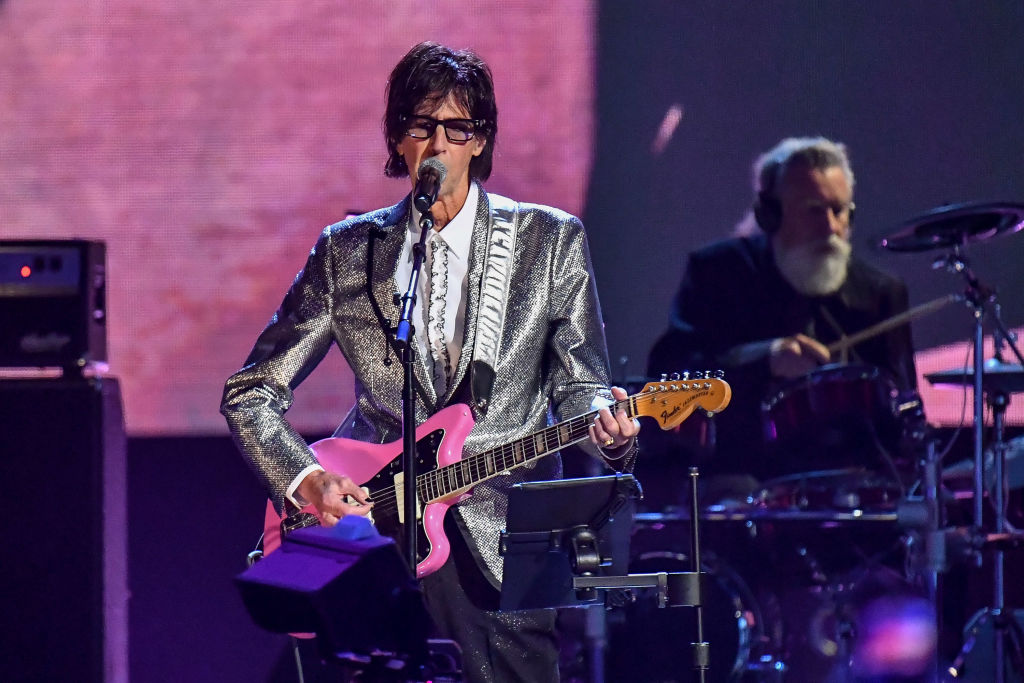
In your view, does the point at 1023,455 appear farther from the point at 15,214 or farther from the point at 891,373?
the point at 15,214

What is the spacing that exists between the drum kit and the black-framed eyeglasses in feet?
6.88

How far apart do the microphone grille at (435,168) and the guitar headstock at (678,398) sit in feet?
Answer: 2.27

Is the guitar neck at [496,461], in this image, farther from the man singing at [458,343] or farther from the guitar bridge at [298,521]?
the guitar bridge at [298,521]

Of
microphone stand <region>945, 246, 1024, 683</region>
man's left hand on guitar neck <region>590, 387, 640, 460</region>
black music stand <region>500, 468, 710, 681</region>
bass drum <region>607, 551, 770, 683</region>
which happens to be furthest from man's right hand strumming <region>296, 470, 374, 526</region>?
microphone stand <region>945, 246, 1024, 683</region>

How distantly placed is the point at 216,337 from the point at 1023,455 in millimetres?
3326

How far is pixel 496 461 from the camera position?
113 inches

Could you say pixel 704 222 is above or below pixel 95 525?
above

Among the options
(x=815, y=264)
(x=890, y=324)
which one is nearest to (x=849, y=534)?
(x=890, y=324)

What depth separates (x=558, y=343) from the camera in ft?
9.85

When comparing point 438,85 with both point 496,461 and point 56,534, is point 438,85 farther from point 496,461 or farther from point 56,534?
point 56,534

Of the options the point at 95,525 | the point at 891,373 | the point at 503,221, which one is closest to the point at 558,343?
the point at 503,221

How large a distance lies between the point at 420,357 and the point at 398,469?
282 millimetres

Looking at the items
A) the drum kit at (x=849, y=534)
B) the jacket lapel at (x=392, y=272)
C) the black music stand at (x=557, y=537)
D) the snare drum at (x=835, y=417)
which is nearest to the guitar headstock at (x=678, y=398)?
the black music stand at (x=557, y=537)

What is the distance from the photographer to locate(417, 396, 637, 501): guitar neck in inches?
112
